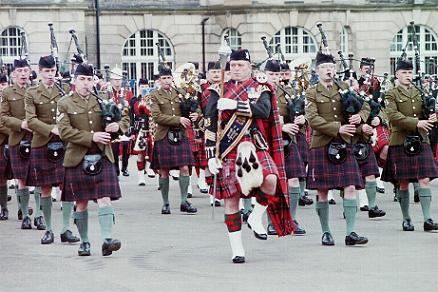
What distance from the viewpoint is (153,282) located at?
1038cm

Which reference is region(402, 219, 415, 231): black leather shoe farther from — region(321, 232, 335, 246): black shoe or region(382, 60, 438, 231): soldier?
region(321, 232, 335, 246): black shoe

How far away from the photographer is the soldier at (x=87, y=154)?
11.8 m

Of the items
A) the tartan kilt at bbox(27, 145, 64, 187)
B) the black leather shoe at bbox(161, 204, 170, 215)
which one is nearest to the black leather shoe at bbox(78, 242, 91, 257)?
the tartan kilt at bbox(27, 145, 64, 187)

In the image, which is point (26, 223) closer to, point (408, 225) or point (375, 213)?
point (375, 213)

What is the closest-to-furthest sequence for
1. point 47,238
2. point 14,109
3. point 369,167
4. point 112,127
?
point 112,127, point 47,238, point 14,109, point 369,167

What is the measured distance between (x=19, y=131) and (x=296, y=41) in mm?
22543

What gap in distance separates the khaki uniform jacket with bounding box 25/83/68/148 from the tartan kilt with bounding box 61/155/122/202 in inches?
58.4

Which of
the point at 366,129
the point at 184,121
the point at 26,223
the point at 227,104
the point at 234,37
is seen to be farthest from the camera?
the point at 234,37

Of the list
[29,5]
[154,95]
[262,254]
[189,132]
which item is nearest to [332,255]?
[262,254]

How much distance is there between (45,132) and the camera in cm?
1340

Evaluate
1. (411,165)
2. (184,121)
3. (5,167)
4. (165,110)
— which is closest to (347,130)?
(411,165)

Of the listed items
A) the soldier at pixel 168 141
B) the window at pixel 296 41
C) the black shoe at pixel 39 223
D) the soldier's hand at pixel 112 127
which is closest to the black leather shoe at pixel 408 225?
the soldier's hand at pixel 112 127

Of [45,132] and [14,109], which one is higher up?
[14,109]

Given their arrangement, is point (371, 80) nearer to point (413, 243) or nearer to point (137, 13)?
point (413, 243)
